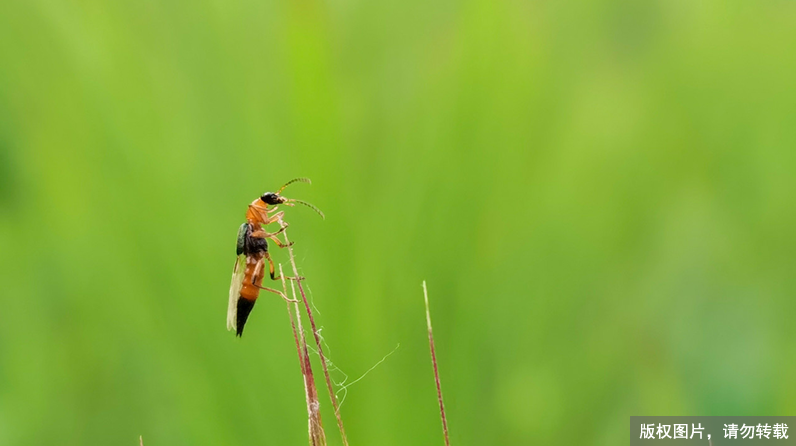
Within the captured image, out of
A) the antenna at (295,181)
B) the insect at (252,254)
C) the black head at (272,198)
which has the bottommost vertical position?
the insect at (252,254)

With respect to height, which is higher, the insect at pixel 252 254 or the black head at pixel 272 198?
the black head at pixel 272 198

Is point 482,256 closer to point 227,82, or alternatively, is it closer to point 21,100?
point 227,82

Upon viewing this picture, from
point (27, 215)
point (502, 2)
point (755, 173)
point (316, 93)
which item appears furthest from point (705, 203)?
point (27, 215)

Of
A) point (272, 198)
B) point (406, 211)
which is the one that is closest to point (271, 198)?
point (272, 198)

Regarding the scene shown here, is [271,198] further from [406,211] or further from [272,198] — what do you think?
[406,211]
